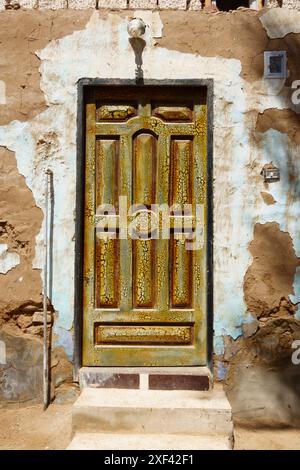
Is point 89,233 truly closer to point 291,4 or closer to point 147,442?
point 147,442

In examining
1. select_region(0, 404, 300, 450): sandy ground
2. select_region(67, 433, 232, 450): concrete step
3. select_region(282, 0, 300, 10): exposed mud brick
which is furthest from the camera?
select_region(282, 0, 300, 10): exposed mud brick

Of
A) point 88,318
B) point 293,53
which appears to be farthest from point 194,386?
point 293,53

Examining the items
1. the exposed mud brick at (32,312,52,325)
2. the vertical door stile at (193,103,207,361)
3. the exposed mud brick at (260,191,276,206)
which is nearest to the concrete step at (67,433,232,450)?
the vertical door stile at (193,103,207,361)

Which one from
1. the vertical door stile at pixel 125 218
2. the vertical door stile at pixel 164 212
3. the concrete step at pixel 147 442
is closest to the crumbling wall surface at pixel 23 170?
the vertical door stile at pixel 125 218

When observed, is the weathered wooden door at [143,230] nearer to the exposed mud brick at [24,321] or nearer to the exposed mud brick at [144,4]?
the exposed mud brick at [24,321]

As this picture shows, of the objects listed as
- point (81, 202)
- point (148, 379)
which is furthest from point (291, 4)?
point (148, 379)

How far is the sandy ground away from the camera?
12.6 ft

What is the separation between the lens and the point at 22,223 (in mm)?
4266

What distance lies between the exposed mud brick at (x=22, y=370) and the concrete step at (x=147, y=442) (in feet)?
2.27

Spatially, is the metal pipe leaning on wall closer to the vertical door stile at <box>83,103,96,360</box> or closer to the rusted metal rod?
the rusted metal rod

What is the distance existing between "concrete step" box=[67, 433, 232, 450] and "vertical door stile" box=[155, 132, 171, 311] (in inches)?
38.5

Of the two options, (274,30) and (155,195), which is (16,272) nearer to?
(155,195)

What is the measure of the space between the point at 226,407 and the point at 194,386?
0.43 m

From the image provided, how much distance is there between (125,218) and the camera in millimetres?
4316
